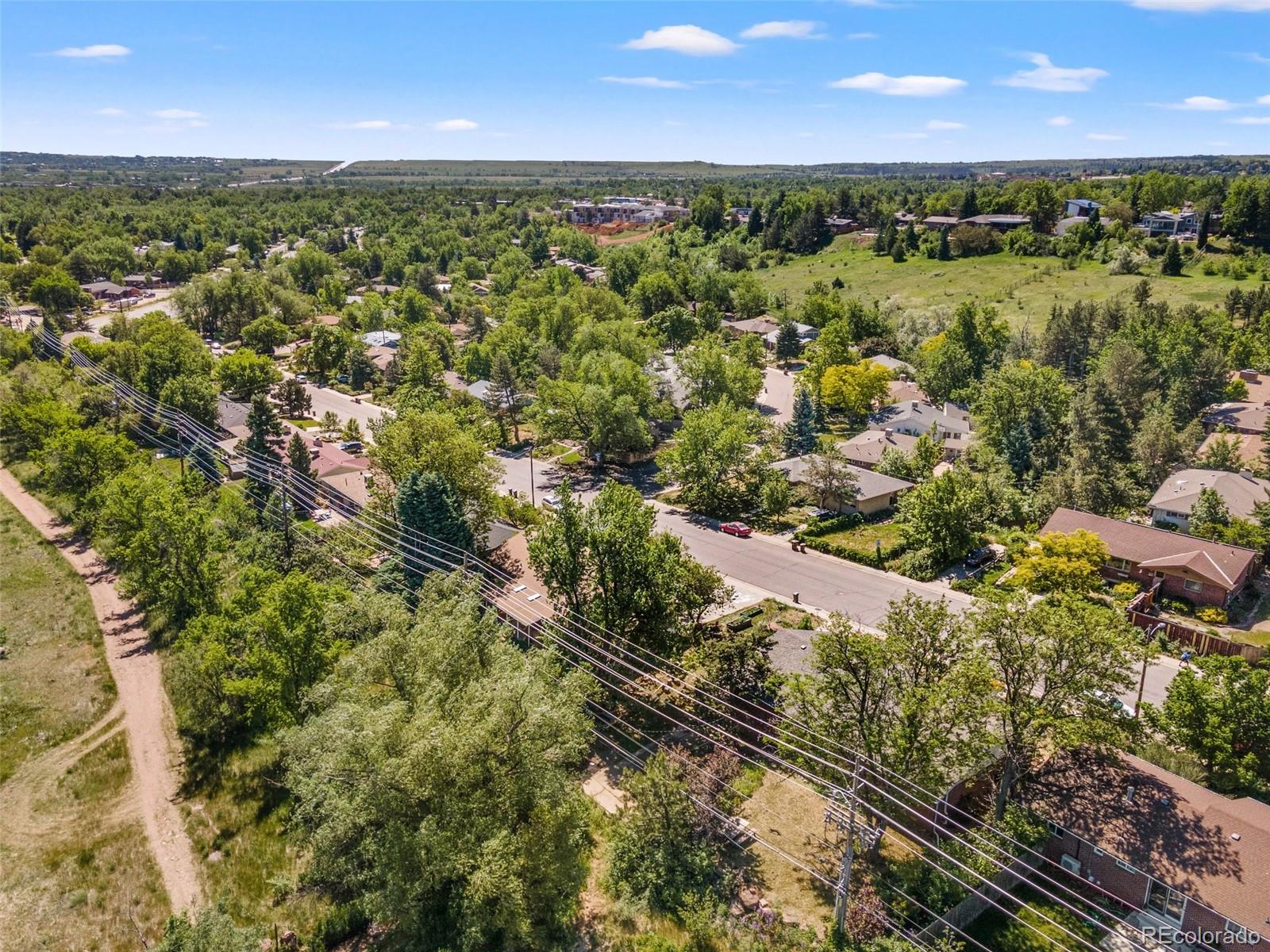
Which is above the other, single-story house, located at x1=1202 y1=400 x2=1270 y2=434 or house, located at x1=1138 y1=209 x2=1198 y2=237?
house, located at x1=1138 y1=209 x2=1198 y2=237

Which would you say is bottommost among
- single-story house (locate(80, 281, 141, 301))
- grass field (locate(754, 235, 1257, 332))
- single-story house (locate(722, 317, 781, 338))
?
single-story house (locate(722, 317, 781, 338))

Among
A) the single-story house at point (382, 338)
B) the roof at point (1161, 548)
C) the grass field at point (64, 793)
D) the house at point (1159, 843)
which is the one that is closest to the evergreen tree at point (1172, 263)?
the roof at point (1161, 548)

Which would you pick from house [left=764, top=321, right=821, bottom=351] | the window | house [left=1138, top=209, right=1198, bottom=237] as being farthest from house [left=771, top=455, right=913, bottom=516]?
house [left=1138, top=209, right=1198, bottom=237]

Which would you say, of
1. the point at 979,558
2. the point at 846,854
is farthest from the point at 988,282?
the point at 846,854

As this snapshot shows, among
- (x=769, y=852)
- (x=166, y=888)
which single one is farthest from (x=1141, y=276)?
(x=166, y=888)

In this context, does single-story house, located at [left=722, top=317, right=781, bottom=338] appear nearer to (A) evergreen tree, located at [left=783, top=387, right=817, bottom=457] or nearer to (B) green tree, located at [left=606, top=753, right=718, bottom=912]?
(A) evergreen tree, located at [left=783, top=387, right=817, bottom=457]

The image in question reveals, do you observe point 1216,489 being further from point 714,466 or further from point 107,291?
point 107,291

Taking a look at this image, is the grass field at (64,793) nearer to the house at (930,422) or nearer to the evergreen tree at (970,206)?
the house at (930,422)
